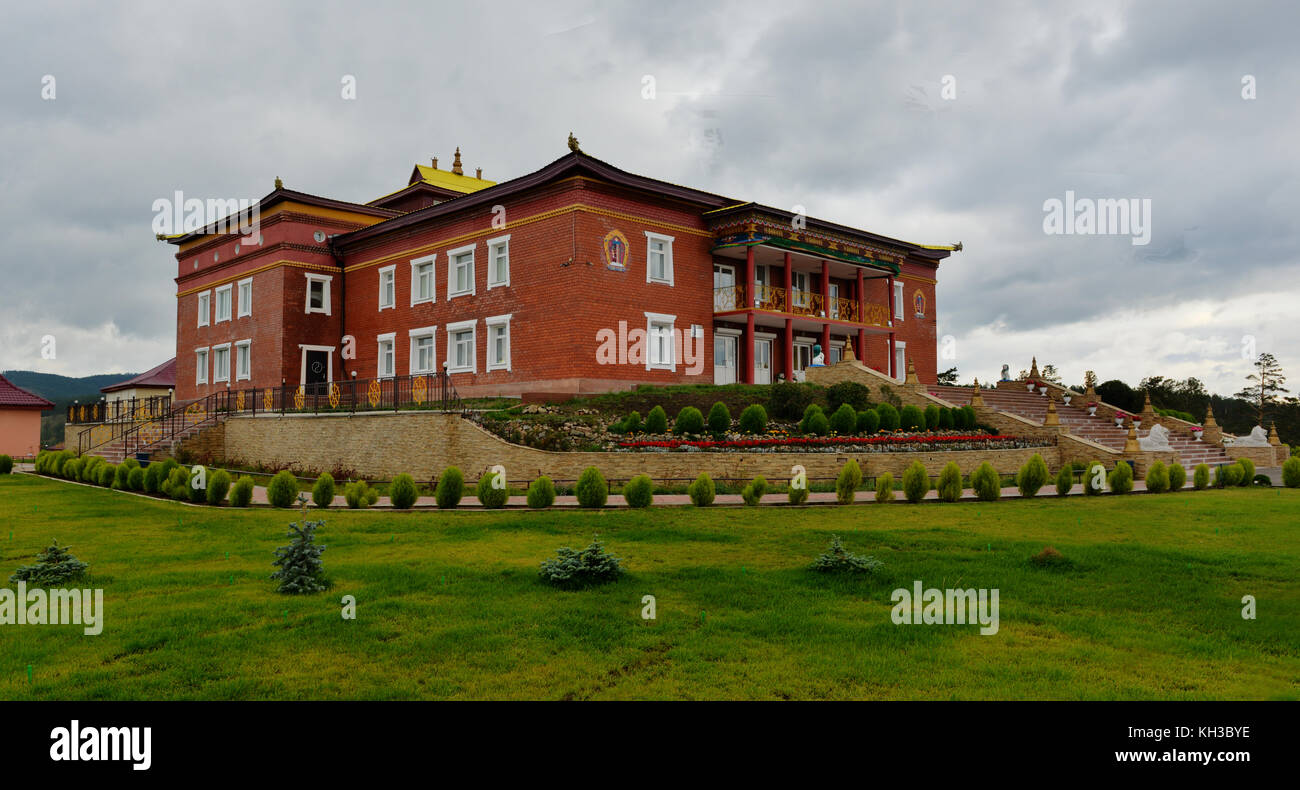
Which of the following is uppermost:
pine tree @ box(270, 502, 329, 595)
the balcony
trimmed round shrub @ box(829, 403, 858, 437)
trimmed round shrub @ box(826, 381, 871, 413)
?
the balcony

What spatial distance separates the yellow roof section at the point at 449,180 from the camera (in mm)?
34531

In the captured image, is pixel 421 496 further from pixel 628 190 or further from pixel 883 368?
pixel 883 368

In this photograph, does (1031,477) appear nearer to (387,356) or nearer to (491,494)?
(491,494)

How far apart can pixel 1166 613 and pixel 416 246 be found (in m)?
26.0

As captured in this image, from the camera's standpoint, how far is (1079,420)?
25.6 meters

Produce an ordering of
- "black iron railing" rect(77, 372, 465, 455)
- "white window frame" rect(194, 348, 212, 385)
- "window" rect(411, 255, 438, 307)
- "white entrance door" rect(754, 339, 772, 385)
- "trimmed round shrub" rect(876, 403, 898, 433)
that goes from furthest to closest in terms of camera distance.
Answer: "white window frame" rect(194, 348, 212, 385), "white entrance door" rect(754, 339, 772, 385), "window" rect(411, 255, 438, 307), "black iron railing" rect(77, 372, 465, 455), "trimmed round shrub" rect(876, 403, 898, 433)

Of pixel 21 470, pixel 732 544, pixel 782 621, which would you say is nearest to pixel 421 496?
pixel 732 544

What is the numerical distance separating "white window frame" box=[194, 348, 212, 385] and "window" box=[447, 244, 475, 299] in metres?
14.1

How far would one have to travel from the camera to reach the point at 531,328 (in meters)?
24.1

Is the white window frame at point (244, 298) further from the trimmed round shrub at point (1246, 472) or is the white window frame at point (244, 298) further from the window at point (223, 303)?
the trimmed round shrub at point (1246, 472)

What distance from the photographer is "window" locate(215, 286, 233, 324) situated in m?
33.2

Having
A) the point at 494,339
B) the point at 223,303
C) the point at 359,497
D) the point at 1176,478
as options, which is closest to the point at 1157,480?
the point at 1176,478

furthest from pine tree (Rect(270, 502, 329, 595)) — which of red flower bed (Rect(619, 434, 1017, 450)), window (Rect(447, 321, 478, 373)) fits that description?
window (Rect(447, 321, 478, 373))

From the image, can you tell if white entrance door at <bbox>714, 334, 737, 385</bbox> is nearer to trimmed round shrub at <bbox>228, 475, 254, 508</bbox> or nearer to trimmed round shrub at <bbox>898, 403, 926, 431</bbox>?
trimmed round shrub at <bbox>898, 403, 926, 431</bbox>
